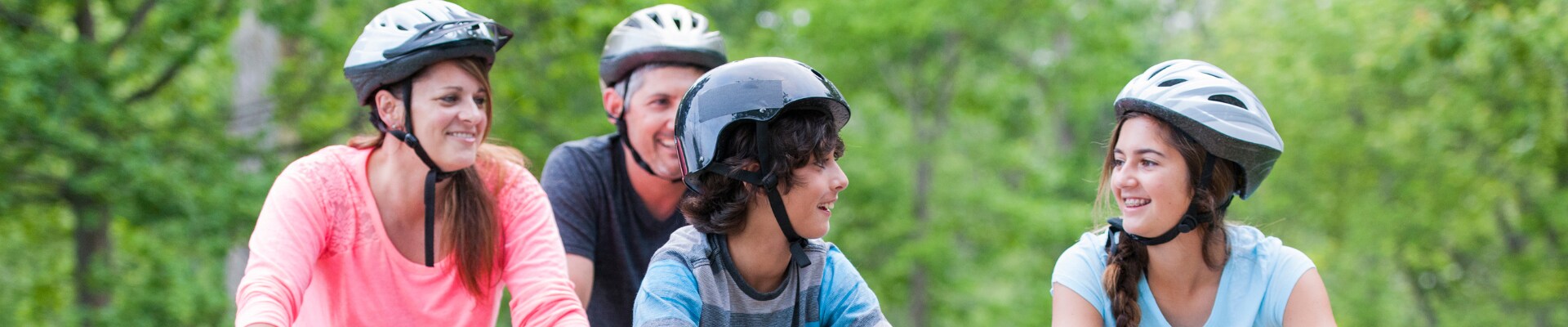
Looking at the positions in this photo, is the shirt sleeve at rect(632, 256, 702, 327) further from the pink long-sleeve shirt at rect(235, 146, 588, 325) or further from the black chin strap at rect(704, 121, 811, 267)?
the pink long-sleeve shirt at rect(235, 146, 588, 325)

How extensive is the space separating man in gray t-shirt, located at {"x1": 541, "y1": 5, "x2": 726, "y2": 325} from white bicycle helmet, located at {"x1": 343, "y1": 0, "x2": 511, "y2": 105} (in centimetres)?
72

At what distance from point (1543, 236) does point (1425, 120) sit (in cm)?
277

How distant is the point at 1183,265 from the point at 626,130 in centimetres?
190

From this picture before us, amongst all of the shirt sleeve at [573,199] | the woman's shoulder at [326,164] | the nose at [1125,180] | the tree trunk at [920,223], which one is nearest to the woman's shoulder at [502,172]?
the shirt sleeve at [573,199]

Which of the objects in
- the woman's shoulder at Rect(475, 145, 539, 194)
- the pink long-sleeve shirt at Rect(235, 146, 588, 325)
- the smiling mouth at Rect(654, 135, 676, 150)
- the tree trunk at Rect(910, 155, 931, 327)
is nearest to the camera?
the pink long-sleeve shirt at Rect(235, 146, 588, 325)

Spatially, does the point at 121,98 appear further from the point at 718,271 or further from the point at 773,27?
the point at 718,271

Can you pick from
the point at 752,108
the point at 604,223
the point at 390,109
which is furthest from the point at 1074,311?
the point at 390,109

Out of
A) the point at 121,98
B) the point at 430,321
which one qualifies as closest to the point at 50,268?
the point at 121,98

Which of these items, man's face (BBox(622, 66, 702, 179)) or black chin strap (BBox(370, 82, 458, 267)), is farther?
man's face (BBox(622, 66, 702, 179))

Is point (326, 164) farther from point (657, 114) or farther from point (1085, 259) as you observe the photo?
point (1085, 259)

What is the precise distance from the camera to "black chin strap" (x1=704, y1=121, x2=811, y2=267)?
320 cm

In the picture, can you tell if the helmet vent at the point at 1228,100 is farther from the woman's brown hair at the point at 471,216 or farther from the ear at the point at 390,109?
the ear at the point at 390,109

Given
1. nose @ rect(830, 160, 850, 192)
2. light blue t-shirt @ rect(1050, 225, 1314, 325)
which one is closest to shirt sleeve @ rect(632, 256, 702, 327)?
nose @ rect(830, 160, 850, 192)

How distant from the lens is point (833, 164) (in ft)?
10.8
